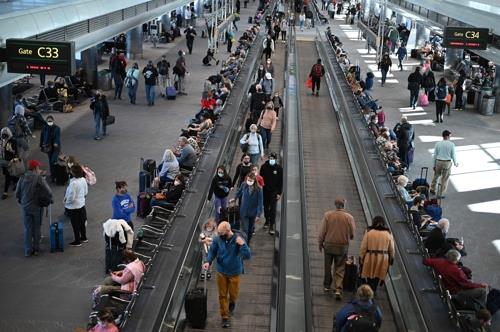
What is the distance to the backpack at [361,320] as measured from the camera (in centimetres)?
751

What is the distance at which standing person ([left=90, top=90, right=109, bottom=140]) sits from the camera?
20094mm

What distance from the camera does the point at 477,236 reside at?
14.5 m

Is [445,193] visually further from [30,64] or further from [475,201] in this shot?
[30,64]

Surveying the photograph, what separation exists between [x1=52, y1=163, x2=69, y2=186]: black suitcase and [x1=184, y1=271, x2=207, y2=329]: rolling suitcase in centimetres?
765

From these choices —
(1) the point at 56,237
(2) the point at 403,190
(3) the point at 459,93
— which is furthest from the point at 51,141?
(3) the point at 459,93

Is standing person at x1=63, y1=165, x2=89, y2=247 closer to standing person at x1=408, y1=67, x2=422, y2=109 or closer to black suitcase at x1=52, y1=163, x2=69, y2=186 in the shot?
black suitcase at x1=52, y1=163, x2=69, y2=186

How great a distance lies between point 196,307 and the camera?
9.47 metres

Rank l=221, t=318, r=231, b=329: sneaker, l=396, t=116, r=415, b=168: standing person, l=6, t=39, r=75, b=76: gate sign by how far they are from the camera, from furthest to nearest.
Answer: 1. l=396, t=116, r=415, b=168: standing person
2. l=6, t=39, r=75, b=76: gate sign
3. l=221, t=318, r=231, b=329: sneaker

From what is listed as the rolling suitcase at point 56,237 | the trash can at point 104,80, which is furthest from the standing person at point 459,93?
the rolling suitcase at point 56,237

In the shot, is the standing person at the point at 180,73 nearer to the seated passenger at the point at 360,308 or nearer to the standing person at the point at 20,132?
the standing person at the point at 20,132

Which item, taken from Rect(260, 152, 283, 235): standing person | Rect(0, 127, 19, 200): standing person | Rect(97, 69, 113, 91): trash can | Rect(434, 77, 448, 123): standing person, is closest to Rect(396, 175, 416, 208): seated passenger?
Rect(260, 152, 283, 235): standing person

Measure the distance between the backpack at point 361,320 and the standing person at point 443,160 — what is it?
9.12m

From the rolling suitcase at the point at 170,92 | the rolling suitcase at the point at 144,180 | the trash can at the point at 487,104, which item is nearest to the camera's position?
the rolling suitcase at the point at 144,180

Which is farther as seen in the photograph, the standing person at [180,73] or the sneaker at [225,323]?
the standing person at [180,73]
